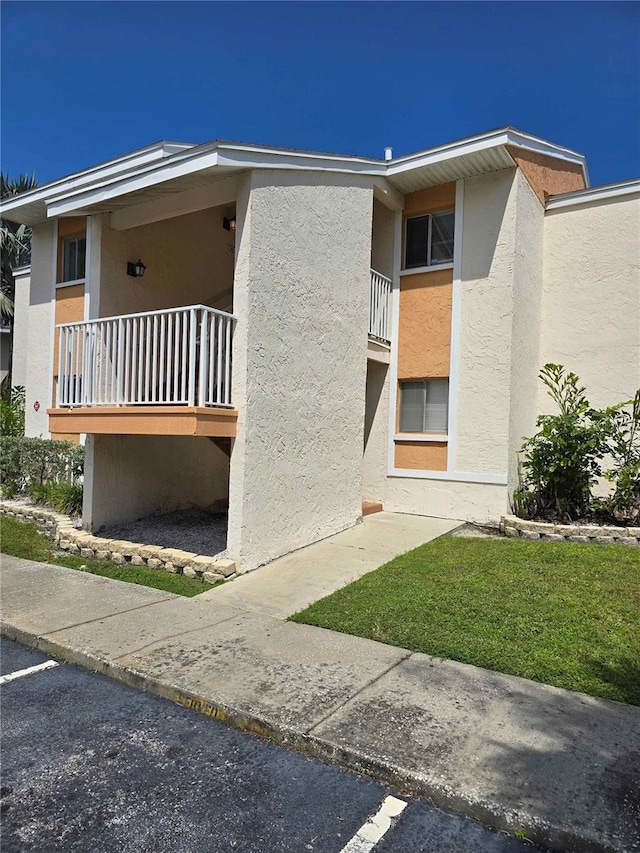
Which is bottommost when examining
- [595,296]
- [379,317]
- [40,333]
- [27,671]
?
[27,671]

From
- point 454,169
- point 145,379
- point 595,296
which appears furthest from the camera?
point 595,296

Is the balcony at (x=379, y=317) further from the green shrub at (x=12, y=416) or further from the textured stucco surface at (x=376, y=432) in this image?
the green shrub at (x=12, y=416)

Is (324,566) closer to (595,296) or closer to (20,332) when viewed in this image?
(595,296)

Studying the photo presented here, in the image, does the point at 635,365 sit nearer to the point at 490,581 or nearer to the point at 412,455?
the point at 412,455

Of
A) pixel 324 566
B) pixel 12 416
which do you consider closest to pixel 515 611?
pixel 324 566

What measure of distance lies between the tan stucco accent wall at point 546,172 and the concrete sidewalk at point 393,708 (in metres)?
8.35

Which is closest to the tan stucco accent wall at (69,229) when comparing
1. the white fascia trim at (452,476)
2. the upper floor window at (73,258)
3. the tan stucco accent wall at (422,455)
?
the upper floor window at (73,258)

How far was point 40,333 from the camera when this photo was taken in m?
12.6

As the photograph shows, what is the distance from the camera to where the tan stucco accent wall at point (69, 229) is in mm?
11344

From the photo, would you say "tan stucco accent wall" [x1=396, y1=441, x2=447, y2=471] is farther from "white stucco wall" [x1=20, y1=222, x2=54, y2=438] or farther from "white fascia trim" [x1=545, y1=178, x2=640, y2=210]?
"white stucco wall" [x1=20, y1=222, x2=54, y2=438]

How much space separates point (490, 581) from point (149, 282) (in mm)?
7624

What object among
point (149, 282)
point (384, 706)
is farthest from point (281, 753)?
point (149, 282)

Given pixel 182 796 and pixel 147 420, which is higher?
pixel 147 420

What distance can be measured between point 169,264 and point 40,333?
153 inches
